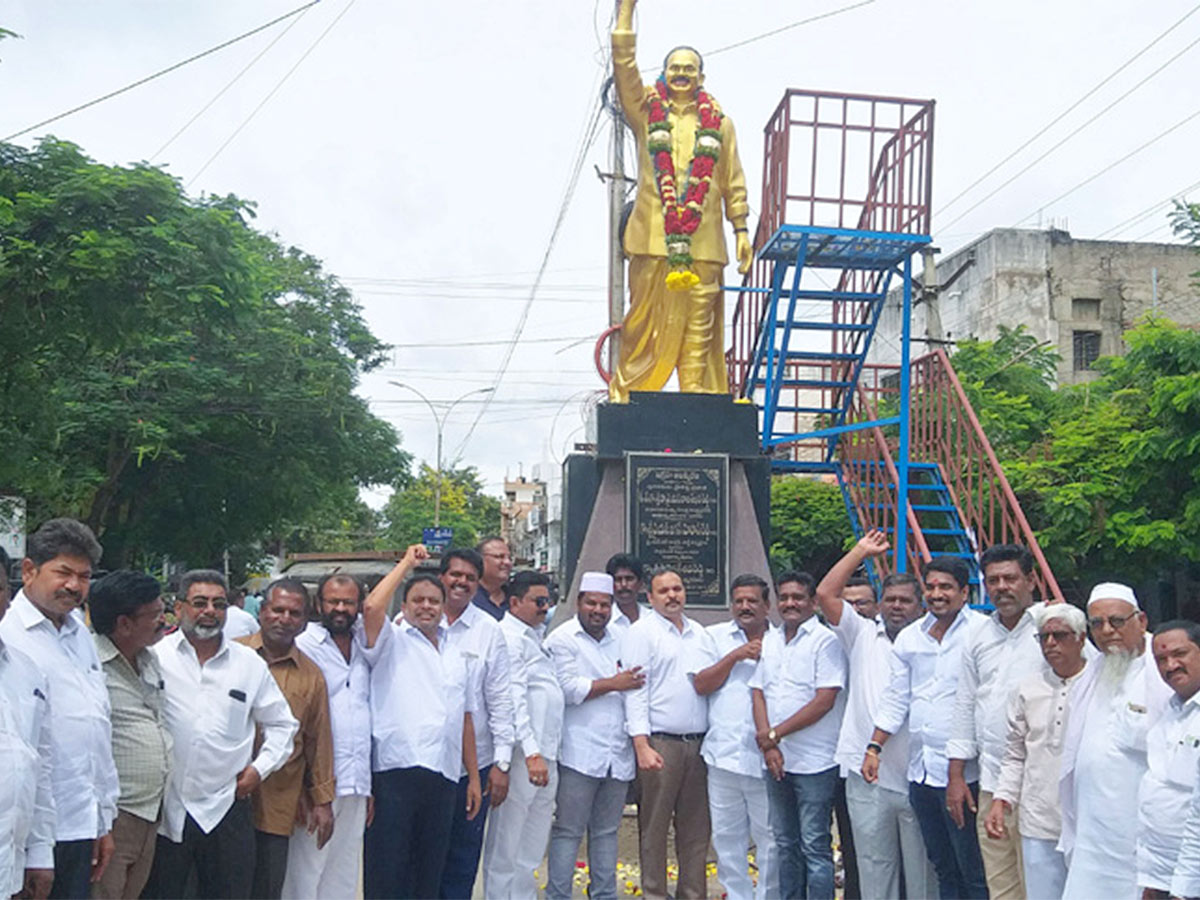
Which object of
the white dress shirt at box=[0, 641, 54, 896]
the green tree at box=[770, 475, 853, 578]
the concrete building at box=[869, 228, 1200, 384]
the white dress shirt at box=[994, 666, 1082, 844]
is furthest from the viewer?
the concrete building at box=[869, 228, 1200, 384]

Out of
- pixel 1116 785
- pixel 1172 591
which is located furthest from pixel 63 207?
pixel 1172 591

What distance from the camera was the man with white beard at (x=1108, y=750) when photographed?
4.00m

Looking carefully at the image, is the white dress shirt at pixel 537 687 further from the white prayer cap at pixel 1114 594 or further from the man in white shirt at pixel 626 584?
the white prayer cap at pixel 1114 594

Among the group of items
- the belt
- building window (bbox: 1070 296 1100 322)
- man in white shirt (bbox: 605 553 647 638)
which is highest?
building window (bbox: 1070 296 1100 322)

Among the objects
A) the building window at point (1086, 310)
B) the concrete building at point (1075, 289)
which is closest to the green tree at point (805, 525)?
the concrete building at point (1075, 289)

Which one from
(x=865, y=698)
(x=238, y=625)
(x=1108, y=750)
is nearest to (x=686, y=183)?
(x=238, y=625)

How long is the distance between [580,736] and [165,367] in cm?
1592

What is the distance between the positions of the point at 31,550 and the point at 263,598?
1.05m

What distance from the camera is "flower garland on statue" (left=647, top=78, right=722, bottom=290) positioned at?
9461mm

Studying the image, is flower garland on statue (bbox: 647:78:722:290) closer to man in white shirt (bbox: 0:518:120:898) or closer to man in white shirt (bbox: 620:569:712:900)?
man in white shirt (bbox: 620:569:712:900)

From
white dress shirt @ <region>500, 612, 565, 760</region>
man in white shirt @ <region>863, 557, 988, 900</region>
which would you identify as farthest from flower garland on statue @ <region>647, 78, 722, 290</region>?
man in white shirt @ <region>863, 557, 988, 900</region>

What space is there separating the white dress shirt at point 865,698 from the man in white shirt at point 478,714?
151cm

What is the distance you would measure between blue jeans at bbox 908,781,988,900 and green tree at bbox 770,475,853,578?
16.4m

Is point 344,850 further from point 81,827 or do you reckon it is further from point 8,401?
point 8,401
